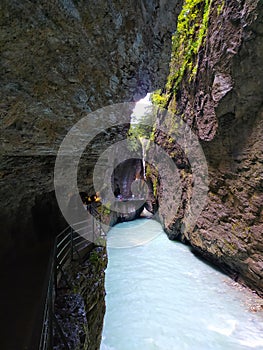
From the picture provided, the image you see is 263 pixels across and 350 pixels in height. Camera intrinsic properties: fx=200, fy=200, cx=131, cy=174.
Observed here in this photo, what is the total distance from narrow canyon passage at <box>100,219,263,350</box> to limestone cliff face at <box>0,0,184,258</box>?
15.1 feet

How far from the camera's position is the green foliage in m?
7.27


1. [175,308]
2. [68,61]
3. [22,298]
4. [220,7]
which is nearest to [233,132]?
[220,7]

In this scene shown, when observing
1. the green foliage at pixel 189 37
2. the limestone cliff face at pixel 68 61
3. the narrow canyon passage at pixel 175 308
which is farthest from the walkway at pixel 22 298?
the green foliage at pixel 189 37

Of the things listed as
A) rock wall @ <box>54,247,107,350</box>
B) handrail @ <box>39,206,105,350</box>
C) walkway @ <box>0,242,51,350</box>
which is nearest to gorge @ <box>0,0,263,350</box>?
walkway @ <box>0,242,51,350</box>

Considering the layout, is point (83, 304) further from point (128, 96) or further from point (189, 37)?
point (189, 37)

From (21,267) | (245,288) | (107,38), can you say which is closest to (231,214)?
(245,288)

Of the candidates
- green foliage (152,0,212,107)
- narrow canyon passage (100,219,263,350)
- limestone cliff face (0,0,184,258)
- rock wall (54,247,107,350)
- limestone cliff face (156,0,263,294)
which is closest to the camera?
limestone cliff face (0,0,184,258)

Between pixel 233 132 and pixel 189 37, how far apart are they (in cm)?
500

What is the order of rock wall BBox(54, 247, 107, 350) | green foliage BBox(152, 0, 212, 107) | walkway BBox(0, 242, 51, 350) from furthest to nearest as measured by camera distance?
green foliage BBox(152, 0, 212, 107)
rock wall BBox(54, 247, 107, 350)
walkway BBox(0, 242, 51, 350)

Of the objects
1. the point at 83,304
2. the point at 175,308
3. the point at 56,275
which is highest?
the point at 56,275

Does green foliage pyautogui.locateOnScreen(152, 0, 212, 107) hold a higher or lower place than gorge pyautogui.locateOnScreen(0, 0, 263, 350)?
higher

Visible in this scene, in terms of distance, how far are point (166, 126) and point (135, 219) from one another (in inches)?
501

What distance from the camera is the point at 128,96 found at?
7.75 ft

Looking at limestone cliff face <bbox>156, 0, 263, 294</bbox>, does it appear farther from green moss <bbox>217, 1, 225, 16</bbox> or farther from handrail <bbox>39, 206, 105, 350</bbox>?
handrail <bbox>39, 206, 105, 350</bbox>
